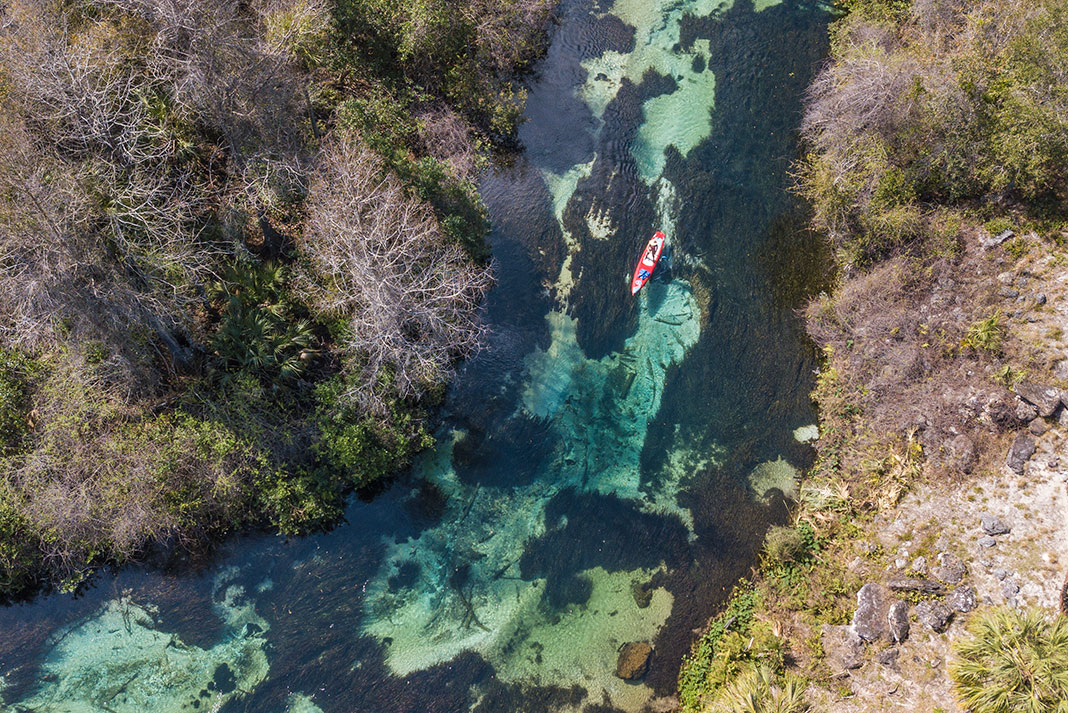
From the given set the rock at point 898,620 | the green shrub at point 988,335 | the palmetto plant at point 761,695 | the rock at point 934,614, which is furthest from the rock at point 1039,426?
the palmetto plant at point 761,695

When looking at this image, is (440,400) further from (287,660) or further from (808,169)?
(808,169)

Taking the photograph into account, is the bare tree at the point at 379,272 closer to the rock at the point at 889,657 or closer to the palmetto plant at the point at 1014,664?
the rock at the point at 889,657

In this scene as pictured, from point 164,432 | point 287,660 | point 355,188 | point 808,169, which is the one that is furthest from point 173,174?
point 808,169

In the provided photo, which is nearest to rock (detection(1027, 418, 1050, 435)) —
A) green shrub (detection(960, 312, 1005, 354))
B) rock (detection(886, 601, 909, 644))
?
green shrub (detection(960, 312, 1005, 354))

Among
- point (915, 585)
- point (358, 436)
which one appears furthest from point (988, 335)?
point (358, 436)

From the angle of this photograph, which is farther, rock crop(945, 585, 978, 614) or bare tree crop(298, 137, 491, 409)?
bare tree crop(298, 137, 491, 409)

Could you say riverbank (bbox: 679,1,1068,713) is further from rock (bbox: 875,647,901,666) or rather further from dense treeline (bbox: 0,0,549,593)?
dense treeline (bbox: 0,0,549,593)

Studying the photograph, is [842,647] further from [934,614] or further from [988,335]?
[988,335]
